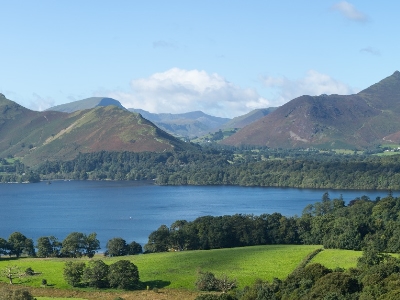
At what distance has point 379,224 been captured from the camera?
83.1 meters

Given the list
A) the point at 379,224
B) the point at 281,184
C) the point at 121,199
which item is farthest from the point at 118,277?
the point at 281,184

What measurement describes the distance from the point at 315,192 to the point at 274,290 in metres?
123

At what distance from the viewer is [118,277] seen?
206 ft

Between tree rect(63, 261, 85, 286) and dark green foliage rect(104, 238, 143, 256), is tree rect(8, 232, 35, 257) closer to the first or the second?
dark green foliage rect(104, 238, 143, 256)

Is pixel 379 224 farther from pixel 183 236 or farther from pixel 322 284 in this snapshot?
pixel 322 284

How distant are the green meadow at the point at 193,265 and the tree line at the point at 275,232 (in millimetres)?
4542

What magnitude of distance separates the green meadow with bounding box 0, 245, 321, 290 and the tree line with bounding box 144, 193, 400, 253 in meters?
4.54

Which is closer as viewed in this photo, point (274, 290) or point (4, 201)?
point (274, 290)

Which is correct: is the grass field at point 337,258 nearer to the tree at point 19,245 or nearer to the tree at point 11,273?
the tree at point 11,273

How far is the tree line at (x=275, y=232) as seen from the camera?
256ft

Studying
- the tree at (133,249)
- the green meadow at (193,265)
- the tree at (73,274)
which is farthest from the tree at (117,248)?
the tree at (73,274)

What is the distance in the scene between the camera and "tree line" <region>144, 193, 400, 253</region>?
7794cm

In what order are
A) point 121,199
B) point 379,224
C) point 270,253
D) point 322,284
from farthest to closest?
point 121,199
point 379,224
point 270,253
point 322,284

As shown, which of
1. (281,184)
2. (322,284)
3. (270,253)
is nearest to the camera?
(322,284)
